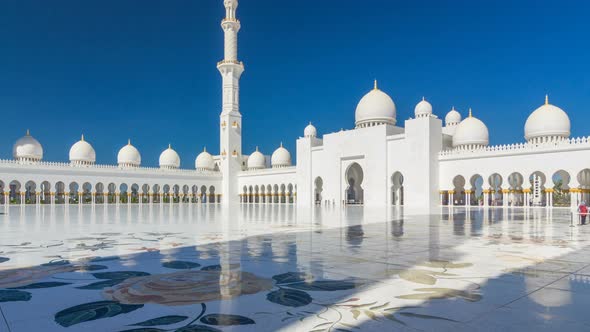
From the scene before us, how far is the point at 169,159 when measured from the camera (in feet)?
129

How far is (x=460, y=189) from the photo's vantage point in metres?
26.4

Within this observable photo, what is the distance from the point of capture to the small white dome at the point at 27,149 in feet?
105

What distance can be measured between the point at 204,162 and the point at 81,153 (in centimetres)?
1112

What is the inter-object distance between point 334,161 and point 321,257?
24914mm

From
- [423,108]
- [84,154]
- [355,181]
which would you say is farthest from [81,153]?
[423,108]

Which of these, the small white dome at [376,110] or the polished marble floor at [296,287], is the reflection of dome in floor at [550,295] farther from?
the small white dome at [376,110]

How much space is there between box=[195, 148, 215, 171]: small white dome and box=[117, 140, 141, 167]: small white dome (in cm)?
641

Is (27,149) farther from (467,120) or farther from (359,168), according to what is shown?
(467,120)

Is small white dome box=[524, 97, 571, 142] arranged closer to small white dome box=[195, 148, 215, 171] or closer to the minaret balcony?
the minaret balcony

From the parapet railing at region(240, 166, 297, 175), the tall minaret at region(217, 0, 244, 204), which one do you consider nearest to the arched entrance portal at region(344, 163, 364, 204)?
the parapet railing at region(240, 166, 297, 175)

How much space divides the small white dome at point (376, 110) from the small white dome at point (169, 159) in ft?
61.0

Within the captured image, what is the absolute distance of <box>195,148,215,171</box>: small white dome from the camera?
41.3 metres

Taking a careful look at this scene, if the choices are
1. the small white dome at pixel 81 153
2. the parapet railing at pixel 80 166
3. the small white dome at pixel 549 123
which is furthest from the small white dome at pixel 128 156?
the small white dome at pixel 549 123

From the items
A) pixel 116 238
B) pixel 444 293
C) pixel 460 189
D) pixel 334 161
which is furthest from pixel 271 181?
pixel 444 293
